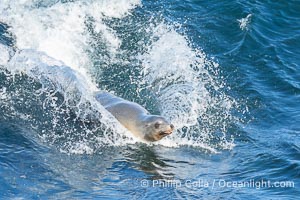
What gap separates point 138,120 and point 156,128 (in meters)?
0.45

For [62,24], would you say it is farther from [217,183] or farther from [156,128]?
[217,183]

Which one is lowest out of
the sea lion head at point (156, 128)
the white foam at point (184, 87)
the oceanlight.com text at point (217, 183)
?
the oceanlight.com text at point (217, 183)

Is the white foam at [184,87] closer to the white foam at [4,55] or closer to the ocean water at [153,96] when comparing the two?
the ocean water at [153,96]

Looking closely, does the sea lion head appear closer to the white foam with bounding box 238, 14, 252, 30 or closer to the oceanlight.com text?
the oceanlight.com text

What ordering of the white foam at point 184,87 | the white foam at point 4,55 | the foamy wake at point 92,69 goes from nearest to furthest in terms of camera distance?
1. the foamy wake at point 92,69
2. the white foam at point 184,87
3. the white foam at point 4,55

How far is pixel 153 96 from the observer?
11.2 meters

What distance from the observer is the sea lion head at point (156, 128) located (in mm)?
8781

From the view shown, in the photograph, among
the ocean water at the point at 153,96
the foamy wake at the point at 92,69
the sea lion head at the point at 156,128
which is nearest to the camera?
the ocean water at the point at 153,96

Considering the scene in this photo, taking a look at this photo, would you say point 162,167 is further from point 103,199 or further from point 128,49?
point 128,49

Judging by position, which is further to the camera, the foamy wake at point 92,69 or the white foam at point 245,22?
the white foam at point 245,22

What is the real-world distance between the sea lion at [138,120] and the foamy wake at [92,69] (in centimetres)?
17

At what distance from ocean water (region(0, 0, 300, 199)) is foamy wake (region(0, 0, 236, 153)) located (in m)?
0.03

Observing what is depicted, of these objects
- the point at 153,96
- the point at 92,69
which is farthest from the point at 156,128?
the point at 92,69

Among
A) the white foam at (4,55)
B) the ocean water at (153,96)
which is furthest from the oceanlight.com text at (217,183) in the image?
the white foam at (4,55)
